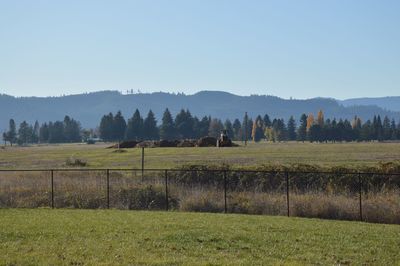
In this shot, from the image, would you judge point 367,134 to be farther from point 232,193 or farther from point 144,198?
point 144,198

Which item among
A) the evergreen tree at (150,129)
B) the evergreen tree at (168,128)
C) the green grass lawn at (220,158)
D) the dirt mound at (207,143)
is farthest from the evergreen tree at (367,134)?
the green grass lawn at (220,158)

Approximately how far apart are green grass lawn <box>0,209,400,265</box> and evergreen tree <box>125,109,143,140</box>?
166920mm

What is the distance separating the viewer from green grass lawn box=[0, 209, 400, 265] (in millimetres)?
15500

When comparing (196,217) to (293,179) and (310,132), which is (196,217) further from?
(310,132)

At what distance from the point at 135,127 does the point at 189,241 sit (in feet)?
576

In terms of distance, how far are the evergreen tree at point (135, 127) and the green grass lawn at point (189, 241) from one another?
548ft

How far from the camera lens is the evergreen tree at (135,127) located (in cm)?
19288

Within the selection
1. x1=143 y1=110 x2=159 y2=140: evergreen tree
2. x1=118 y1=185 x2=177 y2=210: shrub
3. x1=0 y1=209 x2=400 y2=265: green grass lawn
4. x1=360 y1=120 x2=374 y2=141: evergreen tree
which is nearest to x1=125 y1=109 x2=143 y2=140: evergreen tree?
x1=143 y1=110 x2=159 y2=140: evergreen tree

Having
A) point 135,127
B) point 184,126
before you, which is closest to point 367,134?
point 184,126

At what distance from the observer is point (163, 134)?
19638 cm

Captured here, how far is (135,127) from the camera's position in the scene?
193 metres

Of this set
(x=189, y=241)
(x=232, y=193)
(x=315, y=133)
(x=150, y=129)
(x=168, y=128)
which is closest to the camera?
(x=189, y=241)

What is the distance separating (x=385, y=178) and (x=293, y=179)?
5617mm

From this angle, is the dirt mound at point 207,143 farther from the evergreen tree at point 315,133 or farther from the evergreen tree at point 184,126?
the evergreen tree at point 184,126
